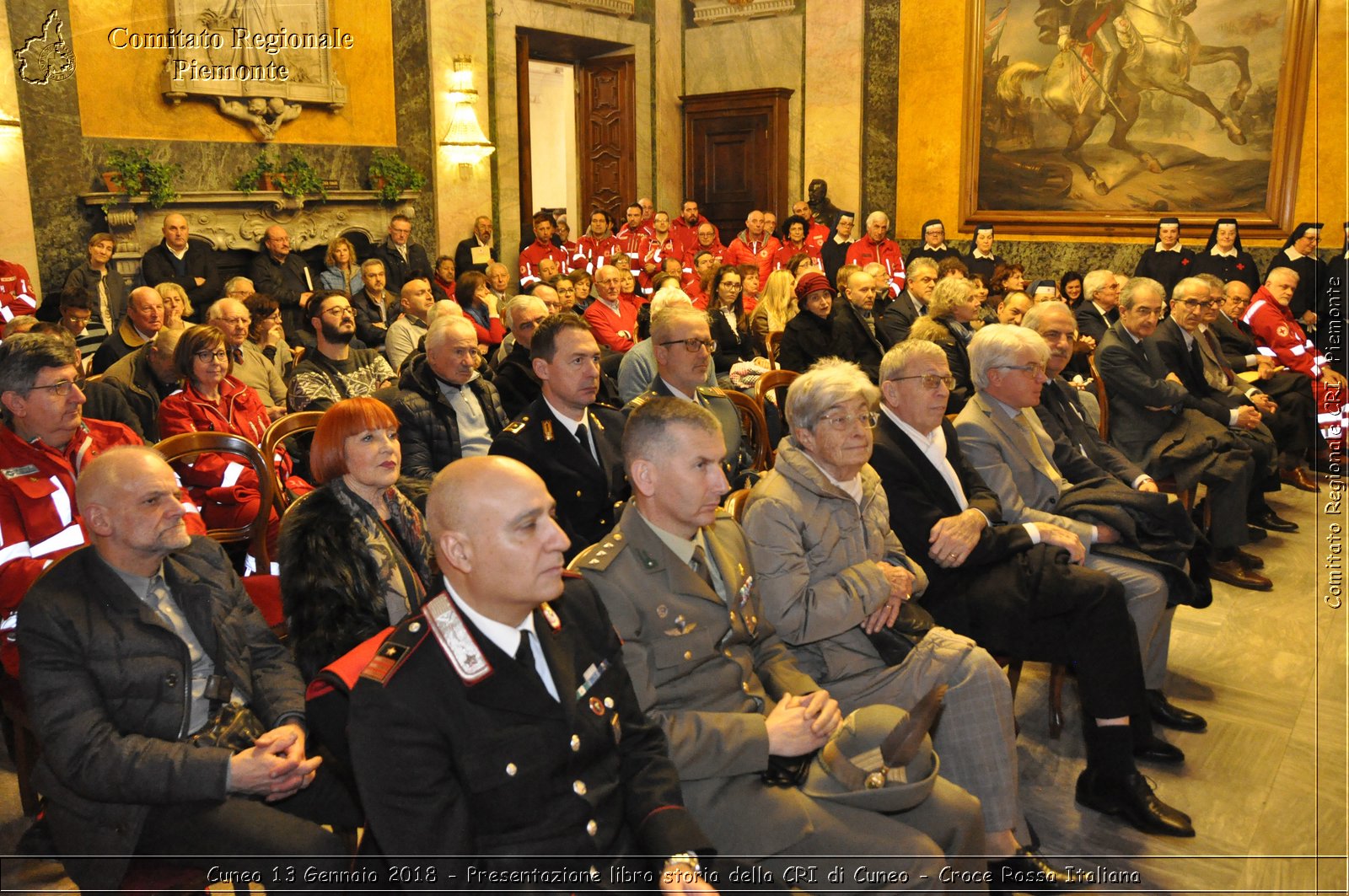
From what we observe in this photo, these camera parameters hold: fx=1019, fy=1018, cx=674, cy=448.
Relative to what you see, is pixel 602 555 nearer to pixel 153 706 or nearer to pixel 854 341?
pixel 153 706

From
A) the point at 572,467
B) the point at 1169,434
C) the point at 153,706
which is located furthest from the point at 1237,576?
the point at 153,706

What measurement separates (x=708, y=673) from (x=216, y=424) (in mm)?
2734

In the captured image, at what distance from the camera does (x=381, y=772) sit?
1617mm

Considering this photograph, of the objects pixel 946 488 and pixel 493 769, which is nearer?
pixel 493 769

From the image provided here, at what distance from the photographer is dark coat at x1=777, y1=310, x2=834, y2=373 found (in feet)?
20.9

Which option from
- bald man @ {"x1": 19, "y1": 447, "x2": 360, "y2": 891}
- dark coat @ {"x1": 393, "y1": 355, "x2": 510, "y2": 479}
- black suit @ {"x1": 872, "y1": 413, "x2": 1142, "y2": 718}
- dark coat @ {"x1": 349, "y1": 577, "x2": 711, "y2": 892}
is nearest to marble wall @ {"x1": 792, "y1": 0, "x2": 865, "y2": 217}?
dark coat @ {"x1": 393, "y1": 355, "x2": 510, "y2": 479}

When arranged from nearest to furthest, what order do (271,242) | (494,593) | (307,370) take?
(494,593)
(307,370)
(271,242)

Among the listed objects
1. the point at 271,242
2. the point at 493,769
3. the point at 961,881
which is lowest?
the point at 961,881

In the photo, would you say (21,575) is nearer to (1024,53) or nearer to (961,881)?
(961,881)

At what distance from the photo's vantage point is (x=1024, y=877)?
2.59m

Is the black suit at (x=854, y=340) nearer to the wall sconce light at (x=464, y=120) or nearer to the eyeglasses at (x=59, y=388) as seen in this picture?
the eyeglasses at (x=59, y=388)

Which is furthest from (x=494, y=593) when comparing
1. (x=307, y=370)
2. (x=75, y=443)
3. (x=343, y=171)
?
(x=343, y=171)

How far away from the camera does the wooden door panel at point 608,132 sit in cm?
1310

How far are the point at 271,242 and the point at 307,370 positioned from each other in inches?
180
